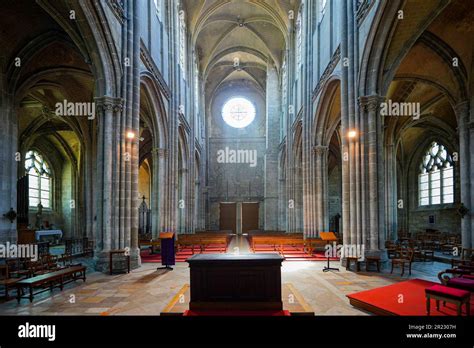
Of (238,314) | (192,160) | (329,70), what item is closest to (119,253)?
(238,314)

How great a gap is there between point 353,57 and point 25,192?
20.3 m

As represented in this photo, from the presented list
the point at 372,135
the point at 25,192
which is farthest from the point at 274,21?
the point at 25,192

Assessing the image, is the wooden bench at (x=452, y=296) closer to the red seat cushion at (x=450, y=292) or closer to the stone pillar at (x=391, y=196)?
the red seat cushion at (x=450, y=292)

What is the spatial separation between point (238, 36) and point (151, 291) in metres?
28.2

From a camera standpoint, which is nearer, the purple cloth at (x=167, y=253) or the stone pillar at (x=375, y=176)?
the stone pillar at (x=375, y=176)

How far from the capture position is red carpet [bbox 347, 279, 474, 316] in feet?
19.3

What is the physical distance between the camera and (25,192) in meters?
21.1

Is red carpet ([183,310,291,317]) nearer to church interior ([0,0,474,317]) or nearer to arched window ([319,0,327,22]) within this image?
church interior ([0,0,474,317])

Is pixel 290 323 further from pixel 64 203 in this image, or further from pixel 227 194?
pixel 227 194

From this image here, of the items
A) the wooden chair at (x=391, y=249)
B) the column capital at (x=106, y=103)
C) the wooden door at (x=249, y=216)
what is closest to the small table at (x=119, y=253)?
the column capital at (x=106, y=103)

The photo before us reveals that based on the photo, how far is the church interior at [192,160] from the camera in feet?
22.9

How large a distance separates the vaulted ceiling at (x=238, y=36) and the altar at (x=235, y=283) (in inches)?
914

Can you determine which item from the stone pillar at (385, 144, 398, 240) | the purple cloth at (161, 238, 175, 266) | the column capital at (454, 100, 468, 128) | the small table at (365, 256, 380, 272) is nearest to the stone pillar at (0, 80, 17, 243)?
the purple cloth at (161, 238, 175, 266)

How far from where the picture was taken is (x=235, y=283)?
16.6 feet
